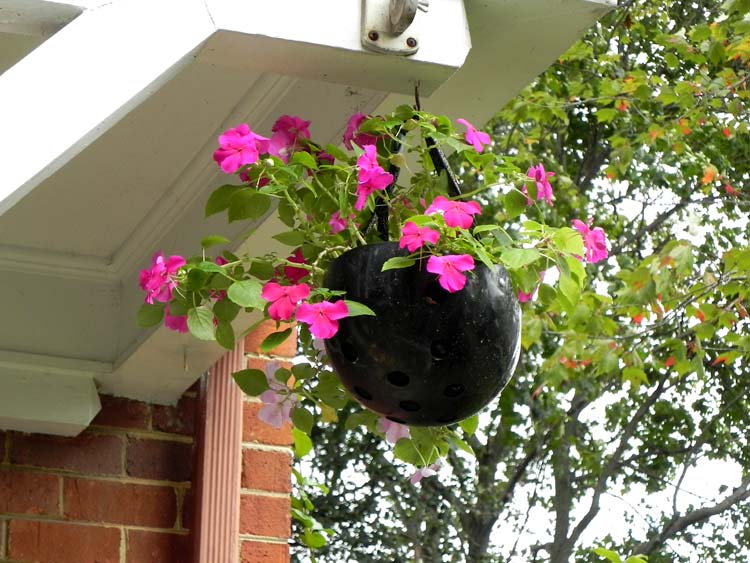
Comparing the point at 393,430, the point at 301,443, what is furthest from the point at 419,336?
the point at 301,443

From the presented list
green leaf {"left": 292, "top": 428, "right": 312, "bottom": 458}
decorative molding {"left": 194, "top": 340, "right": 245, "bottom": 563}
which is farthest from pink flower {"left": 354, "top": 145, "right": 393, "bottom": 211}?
green leaf {"left": 292, "top": 428, "right": 312, "bottom": 458}

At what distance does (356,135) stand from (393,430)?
1.47ft

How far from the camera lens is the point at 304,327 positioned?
2000 millimetres

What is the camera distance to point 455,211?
5.54 feet

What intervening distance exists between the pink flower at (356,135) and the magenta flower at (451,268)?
33cm

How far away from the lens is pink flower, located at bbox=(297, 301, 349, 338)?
1.65 meters

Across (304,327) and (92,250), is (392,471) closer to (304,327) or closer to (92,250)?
(92,250)

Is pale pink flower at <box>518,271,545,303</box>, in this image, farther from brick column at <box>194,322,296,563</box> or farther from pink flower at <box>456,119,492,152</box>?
brick column at <box>194,322,296,563</box>

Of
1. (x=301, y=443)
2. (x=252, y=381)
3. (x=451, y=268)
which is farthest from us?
(x=301, y=443)

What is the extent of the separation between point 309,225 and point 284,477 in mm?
1047

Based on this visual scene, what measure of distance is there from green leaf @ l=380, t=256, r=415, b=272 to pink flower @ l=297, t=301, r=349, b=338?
0.07 metres

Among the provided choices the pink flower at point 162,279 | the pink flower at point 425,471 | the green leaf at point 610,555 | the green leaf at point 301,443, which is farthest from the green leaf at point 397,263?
the green leaf at point 301,443

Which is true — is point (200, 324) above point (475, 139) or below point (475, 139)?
below

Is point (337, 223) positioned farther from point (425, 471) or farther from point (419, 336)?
point (425, 471)
